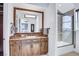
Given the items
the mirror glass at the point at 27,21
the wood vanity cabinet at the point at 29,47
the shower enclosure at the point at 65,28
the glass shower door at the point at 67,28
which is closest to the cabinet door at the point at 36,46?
the wood vanity cabinet at the point at 29,47

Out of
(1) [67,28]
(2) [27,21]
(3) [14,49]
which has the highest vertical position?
(2) [27,21]

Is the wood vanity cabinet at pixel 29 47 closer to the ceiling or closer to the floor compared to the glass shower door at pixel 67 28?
closer to the floor

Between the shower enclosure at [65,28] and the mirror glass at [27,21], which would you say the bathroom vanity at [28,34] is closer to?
the mirror glass at [27,21]

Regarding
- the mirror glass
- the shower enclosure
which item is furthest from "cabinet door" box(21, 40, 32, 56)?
the shower enclosure

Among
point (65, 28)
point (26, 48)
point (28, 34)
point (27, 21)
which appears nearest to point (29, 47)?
point (26, 48)

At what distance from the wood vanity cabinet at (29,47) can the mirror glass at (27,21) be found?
216 millimetres

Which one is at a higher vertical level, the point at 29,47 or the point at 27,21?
the point at 27,21

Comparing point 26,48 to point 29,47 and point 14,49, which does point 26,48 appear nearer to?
point 29,47

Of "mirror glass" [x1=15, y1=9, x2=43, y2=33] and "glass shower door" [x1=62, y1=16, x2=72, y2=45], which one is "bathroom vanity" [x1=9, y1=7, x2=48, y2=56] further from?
"glass shower door" [x1=62, y1=16, x2=72, y2=45]

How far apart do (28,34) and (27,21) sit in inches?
10.3

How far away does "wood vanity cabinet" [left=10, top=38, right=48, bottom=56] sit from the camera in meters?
2.07

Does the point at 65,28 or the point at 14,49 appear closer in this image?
the point at 14,49

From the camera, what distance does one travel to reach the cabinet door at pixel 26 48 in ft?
6.91

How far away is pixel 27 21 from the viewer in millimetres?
2213
